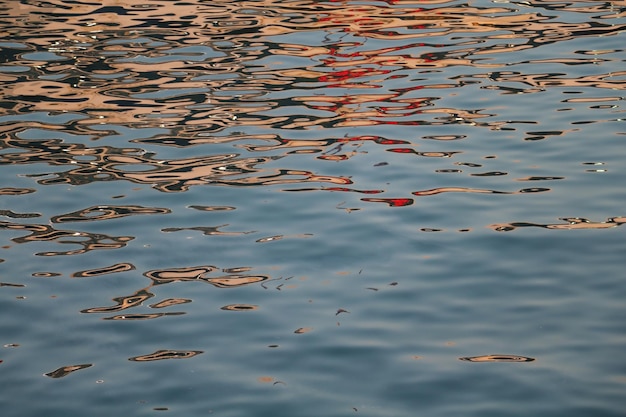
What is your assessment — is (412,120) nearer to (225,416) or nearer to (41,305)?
(41,305)

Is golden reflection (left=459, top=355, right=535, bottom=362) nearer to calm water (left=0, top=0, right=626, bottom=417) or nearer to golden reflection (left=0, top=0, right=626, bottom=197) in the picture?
calm water (left=0, top=0, right=626, bottom=417)

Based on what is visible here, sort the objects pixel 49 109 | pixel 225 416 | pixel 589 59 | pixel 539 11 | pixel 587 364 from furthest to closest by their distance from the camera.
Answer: pixel 539 11 → pixel 589 59 → pixel 49 109 → pixel 587 364 → pixel 225 416

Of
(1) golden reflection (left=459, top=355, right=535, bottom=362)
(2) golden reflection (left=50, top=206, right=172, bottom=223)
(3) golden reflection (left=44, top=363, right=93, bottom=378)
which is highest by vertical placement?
(2) golden reflection (left=50, top=206, right=172, bottom=223)

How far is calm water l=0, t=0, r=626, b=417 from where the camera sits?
4.73m

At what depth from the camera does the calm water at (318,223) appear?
473 centimetres

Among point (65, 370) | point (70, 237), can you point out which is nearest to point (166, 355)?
point (65, 370)

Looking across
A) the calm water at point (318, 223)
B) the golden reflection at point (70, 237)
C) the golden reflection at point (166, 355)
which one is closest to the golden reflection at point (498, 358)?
the calm water at point (318, 223)

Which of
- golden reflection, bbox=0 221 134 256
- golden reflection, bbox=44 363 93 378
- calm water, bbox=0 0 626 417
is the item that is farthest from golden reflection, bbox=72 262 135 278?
golden reflection, bbox=44 363 93 378

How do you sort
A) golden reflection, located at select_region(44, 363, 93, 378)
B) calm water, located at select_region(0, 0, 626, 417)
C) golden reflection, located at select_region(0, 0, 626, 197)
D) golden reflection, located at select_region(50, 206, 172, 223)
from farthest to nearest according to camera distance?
1. golden reflection, located at select_region(0, 0, 626, 197)
2. golden reflection, located at select_region(50, 206, 172, 223)
3. golden reflection, located at select_region(44, 363, 93, 378)
4. calm water, located at select_region(0, 0, 626, 417)

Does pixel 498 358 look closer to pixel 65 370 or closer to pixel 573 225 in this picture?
pixel 573 225

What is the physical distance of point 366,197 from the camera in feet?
23.1

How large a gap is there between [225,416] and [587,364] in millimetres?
1769

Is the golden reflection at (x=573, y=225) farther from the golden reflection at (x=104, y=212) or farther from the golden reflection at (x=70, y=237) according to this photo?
the golden reflection at (x=70, y=237)

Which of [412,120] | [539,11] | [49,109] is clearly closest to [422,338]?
[412,120]
